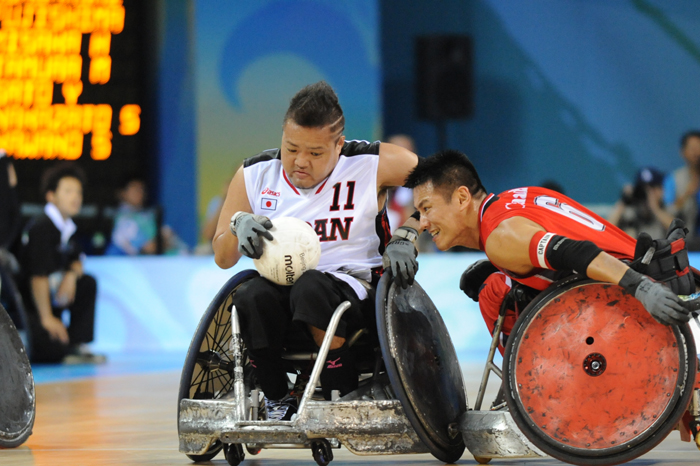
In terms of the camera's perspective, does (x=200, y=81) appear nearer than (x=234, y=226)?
No

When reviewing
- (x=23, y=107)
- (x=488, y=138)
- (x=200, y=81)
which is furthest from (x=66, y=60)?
(x=488, y=138)

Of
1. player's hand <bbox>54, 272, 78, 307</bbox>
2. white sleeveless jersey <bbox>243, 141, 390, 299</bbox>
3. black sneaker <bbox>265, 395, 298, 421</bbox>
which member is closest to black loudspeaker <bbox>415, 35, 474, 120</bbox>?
player's hand <bbox>54, 272, 78, 307</bbox>

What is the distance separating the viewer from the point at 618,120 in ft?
45.8

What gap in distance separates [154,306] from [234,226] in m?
6.03

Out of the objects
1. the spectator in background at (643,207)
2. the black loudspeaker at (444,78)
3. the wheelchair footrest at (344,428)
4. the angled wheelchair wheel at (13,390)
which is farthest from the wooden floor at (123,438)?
the black loudspeaker at (444,78)

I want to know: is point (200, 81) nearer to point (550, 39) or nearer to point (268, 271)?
point (550, 39)

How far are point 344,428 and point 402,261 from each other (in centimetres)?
66

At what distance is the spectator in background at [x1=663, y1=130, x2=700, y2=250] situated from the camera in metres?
9.62

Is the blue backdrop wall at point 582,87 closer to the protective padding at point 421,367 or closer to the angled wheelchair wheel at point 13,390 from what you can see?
the angled wheelchair wheel at point 13,390

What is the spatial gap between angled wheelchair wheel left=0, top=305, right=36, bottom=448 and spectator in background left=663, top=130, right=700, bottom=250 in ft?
21.7

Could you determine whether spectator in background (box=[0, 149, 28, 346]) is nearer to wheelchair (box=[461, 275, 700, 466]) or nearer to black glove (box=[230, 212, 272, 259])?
black glove (box=[230, 212, 272, 259])

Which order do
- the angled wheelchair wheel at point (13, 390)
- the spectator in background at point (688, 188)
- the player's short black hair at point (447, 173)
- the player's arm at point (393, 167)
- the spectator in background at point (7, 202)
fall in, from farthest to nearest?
the spectator in background at point (688, 188) → the spectator in background at point (7, 202) → the angled wheelchair wheel at point (13, 390) → the player's arm at point (393, 167) → the player's short black hair at point (447, 173)

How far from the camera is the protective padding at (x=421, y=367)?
3426 millimetres

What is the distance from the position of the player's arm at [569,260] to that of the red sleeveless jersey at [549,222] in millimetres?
52
